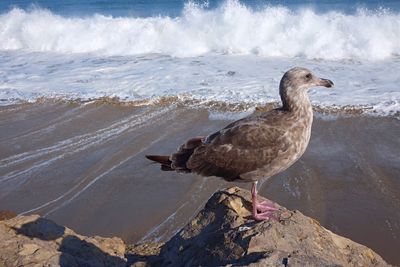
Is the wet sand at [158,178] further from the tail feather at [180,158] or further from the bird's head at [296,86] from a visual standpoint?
the bird's head at [296,86]

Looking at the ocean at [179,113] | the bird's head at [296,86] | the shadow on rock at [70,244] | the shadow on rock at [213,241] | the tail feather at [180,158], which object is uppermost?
the bird's head at [296,86]

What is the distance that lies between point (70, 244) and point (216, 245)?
56.5 inches

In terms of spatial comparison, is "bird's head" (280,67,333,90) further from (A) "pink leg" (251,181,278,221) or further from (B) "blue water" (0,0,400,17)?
(B) "blue water" (0,0,400,17)

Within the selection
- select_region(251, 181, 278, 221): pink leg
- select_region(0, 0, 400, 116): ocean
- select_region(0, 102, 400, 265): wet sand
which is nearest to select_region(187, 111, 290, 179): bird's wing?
select_region(251, 181, 278, 221): pink leg

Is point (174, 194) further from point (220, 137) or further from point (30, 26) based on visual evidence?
point (30, 26)

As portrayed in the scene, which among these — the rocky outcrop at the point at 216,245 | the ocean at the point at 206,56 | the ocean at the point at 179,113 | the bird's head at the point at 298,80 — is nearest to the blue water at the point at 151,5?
the ocean at the point at 206,56

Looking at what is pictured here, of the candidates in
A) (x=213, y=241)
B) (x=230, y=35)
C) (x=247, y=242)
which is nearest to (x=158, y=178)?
(x=213, y=241)

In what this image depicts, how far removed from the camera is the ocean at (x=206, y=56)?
34.3 ft

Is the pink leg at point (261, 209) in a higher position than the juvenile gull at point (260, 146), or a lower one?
lower

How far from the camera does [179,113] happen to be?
29.7 feet

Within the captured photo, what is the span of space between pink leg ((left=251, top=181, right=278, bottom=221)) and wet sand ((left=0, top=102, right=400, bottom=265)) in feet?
4.76

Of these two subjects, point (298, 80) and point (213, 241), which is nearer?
point (213, 241)

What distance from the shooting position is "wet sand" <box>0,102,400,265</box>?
5387mm

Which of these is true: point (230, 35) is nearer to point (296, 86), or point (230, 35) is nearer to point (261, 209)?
point (296, 86)
